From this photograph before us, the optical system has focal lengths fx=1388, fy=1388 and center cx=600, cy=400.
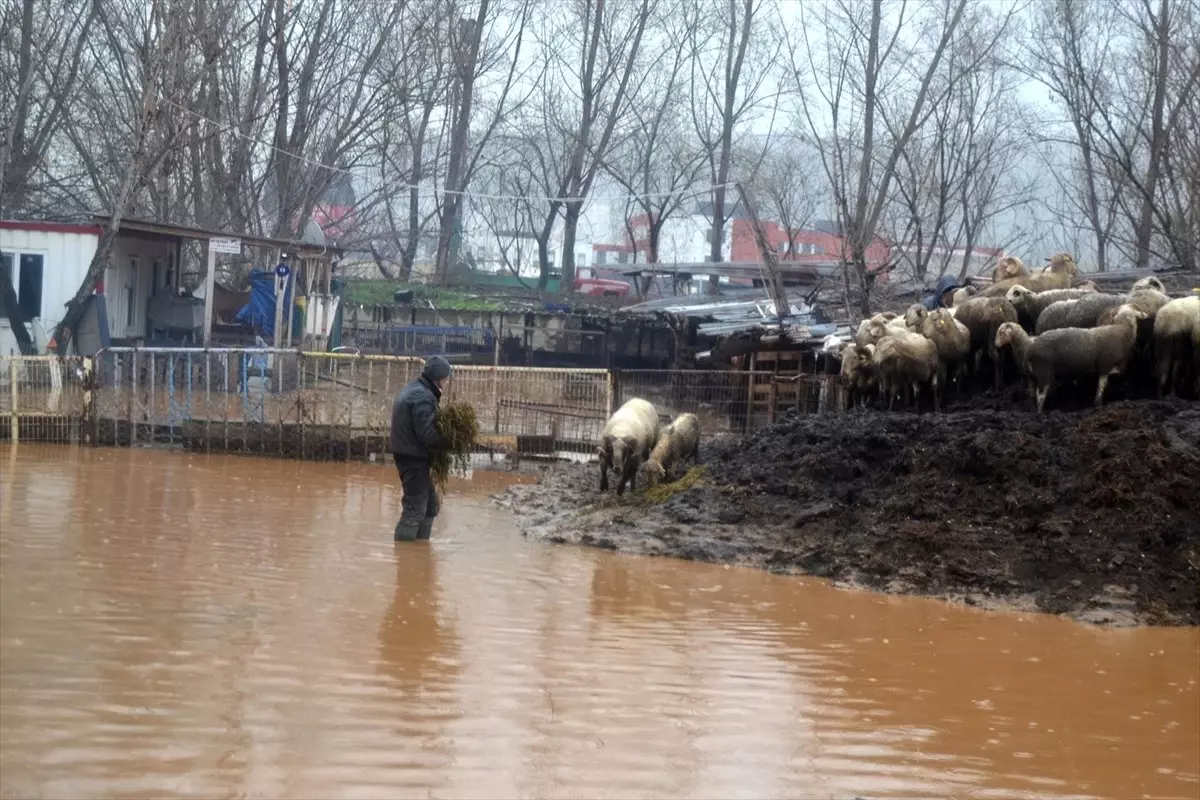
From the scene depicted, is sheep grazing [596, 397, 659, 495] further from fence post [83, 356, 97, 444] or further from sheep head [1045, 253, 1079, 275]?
fence post [83, 356, 97, 444]

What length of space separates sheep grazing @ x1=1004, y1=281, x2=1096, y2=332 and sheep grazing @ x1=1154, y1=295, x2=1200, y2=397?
2.26m

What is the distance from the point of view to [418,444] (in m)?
12.6

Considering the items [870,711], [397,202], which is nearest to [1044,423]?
[870,711]

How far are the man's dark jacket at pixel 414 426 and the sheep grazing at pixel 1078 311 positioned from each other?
7.36 meters

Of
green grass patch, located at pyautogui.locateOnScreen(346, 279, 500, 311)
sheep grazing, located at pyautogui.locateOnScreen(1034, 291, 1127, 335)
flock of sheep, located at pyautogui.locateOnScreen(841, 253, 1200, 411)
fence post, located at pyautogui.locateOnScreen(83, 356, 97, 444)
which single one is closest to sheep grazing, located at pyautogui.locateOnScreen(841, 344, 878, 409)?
flock of sheep, located at pyautogui.locateOnScreen(841, 253, 1200, 411)

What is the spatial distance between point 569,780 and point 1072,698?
12.2ft

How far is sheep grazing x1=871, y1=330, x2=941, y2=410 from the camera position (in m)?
16.2

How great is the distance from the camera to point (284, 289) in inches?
1121

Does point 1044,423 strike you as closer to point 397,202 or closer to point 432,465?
point 432,465

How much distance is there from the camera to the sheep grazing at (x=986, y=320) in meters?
16.5

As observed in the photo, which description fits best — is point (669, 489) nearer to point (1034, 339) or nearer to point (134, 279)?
point (1034, 339)

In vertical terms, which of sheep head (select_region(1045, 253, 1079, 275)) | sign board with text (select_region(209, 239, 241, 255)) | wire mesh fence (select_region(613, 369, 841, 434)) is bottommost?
wire mesh fence (select_region(613, 369, 841, 434))

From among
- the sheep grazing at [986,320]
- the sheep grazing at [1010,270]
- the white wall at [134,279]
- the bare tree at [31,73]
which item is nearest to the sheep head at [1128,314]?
the sheep grazing at [986,320]

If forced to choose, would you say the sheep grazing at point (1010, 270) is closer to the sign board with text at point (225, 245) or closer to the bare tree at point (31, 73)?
the sign board with text at point (225, 245)
